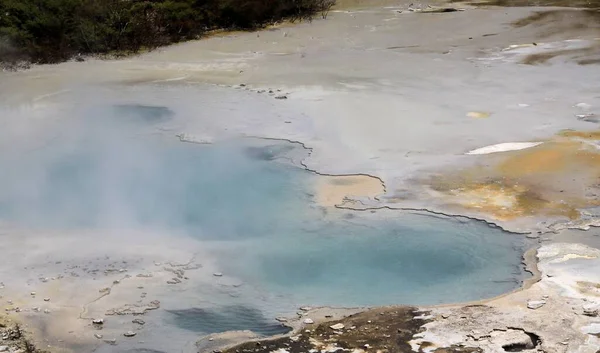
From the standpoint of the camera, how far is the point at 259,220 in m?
6.34

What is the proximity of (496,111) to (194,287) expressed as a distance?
15.1 feet

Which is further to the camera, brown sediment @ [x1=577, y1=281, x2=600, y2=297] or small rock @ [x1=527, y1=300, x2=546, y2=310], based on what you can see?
brown sediment @ [x1=577, y1=281, x2=600, y2=297]

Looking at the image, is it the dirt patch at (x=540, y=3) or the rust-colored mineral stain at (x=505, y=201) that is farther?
the dirt patch at (x=540, y=3)

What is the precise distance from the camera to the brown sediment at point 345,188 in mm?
6602

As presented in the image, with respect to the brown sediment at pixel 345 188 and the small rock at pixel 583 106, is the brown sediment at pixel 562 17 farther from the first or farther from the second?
the brown sediment at pixel 345 188

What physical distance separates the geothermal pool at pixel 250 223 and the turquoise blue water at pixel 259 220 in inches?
0.4

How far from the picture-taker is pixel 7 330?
4734 mm

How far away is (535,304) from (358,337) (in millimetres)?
1116

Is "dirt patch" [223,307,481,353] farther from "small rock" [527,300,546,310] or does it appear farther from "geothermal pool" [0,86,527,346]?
"small rock" [527,300,546,310]

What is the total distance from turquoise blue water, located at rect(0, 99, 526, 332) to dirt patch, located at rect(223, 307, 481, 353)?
26 cm

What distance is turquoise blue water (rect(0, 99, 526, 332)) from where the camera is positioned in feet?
17.3

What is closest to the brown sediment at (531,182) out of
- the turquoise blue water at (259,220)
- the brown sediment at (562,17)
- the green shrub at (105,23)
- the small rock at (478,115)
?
the turquoise blue water at (259,220)

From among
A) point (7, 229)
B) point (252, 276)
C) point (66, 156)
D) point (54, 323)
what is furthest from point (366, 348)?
point (66, 156)

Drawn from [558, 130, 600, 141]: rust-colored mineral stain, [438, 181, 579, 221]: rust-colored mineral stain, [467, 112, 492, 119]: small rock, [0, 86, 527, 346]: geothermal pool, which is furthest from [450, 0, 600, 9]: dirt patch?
[438, 181, 579, 221]: rust-colored mineral stain
